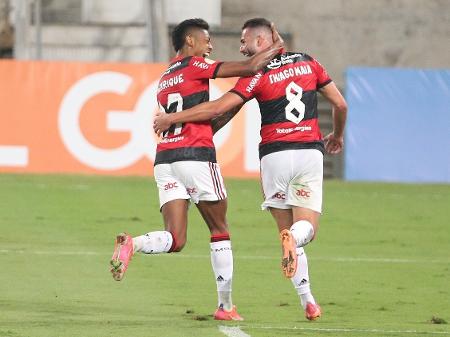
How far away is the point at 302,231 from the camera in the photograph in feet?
32.0

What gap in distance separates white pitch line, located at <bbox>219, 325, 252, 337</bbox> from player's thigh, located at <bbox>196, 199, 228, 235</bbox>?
91 cm

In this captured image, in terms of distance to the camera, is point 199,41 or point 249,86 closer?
point 249,86

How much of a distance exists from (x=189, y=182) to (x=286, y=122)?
804mm

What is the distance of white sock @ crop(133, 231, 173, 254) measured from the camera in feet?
32.1

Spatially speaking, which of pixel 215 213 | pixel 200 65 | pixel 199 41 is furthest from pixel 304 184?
pixel 199 41

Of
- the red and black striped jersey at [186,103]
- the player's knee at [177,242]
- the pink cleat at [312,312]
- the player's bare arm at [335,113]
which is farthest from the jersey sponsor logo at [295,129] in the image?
the pink cleat at [312,312]

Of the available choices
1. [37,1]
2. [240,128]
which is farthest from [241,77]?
[37,1]

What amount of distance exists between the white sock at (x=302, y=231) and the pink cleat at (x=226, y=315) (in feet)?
2.43

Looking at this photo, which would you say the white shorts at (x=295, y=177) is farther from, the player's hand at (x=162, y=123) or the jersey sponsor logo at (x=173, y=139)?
the player's hand at (x=162, y=123)

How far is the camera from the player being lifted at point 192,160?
10109 mm

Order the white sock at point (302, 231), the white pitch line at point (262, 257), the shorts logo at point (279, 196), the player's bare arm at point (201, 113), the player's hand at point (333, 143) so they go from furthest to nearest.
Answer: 1. the white pitch line at point (262, 257)
2. the player's hand at point (333, 143)
3. the shorts logo at point (279, 196)
4. the player's bare arm at point (201, 113)
5. the white sock at point (302, 231)

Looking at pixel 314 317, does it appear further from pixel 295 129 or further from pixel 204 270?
pixel 204 270

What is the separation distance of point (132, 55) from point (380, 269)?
57.3ft

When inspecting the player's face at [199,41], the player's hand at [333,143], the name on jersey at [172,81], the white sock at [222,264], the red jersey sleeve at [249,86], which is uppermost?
the player's face at [199,41]
